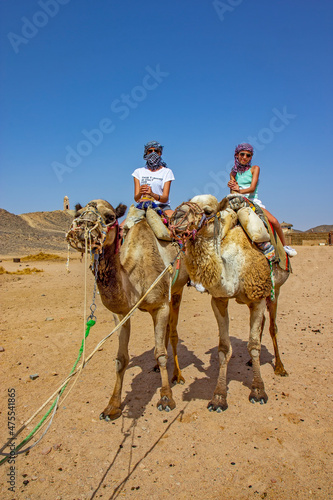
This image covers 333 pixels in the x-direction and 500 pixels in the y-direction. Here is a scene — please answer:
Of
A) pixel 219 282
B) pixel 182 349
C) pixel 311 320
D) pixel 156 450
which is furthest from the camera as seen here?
pixel 311 320

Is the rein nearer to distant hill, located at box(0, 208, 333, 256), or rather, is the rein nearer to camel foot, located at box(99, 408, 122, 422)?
camel foot, located at box(99, 408, 122, 422)

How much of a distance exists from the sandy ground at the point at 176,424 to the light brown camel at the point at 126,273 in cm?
44

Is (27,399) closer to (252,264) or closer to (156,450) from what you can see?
(156,450)

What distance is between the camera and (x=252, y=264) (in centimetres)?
461

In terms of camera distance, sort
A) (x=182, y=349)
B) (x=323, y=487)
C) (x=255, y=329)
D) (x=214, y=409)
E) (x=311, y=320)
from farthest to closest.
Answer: (x=311, y=320), (x=182, y=349), (x=255, y=329), (x=214, y=409), (x=323, y=487)

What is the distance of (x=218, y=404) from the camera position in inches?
180

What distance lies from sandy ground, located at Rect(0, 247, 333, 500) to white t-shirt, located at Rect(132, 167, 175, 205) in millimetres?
3078

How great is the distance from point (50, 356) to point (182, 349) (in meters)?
2.55

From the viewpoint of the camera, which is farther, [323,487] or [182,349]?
[182,349]

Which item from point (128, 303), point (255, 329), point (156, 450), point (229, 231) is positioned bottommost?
point (156, 450)

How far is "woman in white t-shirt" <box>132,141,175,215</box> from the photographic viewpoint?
560 centimetres

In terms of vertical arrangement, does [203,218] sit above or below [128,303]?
above

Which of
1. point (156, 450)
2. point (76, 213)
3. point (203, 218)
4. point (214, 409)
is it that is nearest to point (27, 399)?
point (156, 450)

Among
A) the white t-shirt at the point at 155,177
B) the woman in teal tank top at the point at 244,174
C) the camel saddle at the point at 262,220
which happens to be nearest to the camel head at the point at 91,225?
the camel saddle at the point at 262,220
